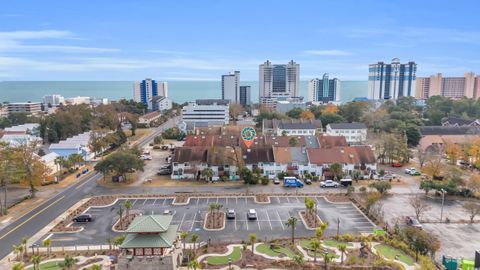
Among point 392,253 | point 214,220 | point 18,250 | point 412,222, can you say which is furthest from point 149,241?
point 412,222

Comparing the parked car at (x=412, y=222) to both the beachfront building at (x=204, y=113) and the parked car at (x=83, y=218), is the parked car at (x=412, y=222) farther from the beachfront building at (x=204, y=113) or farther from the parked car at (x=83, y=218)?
the beachfront building at (x=204, y=113)

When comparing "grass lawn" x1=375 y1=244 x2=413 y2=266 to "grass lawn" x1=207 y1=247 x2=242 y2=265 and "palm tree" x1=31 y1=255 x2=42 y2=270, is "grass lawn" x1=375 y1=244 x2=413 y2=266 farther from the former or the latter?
"palm tree" x1=31 y1=255 x2=42 y2=270

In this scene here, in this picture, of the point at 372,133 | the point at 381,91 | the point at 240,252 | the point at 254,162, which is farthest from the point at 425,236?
the point at 381,91

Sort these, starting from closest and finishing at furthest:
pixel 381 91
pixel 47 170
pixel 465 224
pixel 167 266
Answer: pixel 167 266
pixel 465 224
pixel 47 170
pixel 381 91

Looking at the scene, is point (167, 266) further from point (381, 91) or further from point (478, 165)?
point (381, 91)

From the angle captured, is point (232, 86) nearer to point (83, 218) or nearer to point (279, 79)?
point (279, 79)

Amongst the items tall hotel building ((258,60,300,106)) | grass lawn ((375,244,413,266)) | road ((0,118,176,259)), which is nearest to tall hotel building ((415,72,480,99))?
tall hotel building ((258,60,300,106))
